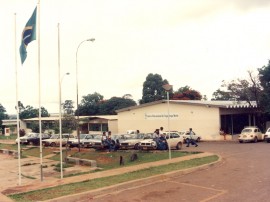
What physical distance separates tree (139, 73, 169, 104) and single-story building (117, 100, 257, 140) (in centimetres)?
2527

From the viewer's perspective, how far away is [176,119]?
4238cm

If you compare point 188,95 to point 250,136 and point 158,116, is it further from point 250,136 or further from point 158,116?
point 250,136

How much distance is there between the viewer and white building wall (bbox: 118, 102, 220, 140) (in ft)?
128

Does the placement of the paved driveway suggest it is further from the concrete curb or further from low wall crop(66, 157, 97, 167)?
low wall crop(66, 157, 97, 167)

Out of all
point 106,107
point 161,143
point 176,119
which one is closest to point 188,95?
point 106,107

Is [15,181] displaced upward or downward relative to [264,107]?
downward

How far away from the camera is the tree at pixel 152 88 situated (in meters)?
73.1

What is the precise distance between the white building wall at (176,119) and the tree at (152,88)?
2526cm

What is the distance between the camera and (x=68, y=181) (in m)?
14.0

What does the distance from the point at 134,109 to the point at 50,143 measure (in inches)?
542

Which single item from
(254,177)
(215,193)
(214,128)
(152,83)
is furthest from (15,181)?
(152,83)

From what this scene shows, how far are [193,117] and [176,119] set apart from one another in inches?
102

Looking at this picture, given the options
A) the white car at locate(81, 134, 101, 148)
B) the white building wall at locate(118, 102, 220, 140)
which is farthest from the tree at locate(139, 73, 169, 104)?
the white car at locate(81, 134, 101, 148)

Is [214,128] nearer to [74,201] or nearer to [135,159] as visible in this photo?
[135,159]
